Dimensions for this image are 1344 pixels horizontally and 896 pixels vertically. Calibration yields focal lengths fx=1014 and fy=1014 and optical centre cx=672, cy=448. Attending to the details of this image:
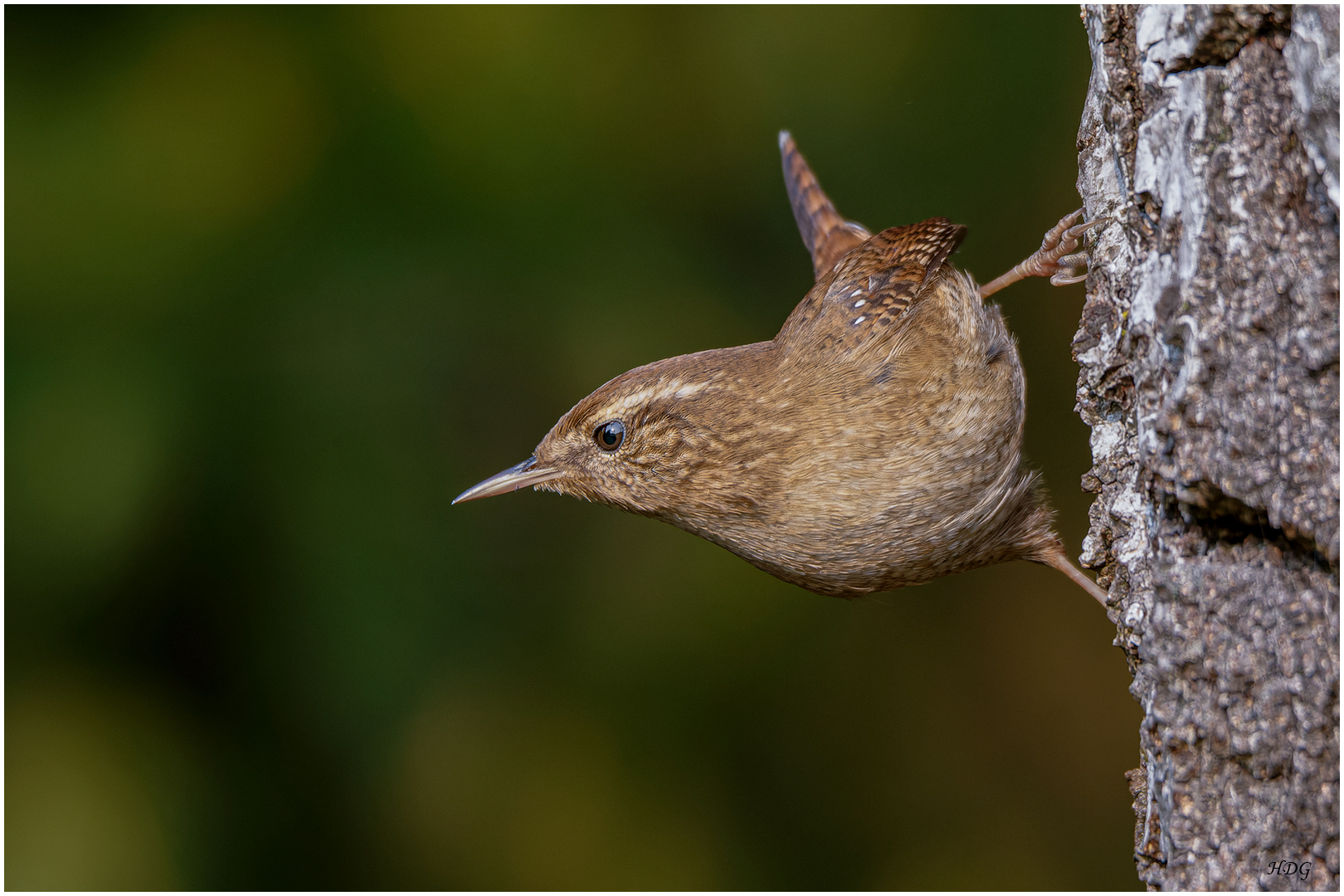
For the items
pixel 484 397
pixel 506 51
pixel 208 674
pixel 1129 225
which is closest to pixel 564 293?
pixel 484 397

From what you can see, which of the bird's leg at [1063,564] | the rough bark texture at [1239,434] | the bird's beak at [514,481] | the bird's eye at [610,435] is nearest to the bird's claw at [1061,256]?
the bird's leg at [1063,564]

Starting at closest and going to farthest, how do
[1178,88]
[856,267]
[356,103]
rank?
[1178,88] → [856,267] → [356,103]

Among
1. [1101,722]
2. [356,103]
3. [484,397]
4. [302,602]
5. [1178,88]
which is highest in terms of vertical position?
[356,103]

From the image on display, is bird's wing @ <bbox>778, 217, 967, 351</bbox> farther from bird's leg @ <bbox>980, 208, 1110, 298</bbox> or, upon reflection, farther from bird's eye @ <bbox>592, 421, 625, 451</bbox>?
bird's eye @ <bbox>592, 421, 625, 451</bbox>

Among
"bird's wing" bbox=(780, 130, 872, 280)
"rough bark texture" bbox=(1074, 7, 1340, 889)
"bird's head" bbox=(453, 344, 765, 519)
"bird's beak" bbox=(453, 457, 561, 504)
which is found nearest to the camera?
"rough bark texture" bbox=(1074, 7, 1340, 889)

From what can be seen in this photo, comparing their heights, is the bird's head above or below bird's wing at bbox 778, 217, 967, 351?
below

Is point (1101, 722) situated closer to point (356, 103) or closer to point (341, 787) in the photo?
point (341, 787)

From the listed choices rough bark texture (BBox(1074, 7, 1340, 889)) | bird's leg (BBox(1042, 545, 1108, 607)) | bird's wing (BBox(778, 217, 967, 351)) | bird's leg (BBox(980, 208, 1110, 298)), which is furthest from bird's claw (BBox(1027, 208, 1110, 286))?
rough bark texture (BBox(1074, 7, 1340, 889))
